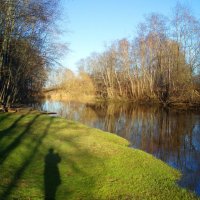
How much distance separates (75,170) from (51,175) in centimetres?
100

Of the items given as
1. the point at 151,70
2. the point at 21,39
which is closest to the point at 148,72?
the point at 151,70

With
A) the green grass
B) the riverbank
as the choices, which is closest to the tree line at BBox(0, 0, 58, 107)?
the green grass

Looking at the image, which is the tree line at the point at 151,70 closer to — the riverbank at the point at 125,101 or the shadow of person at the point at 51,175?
the riverbank at the point at 125,101

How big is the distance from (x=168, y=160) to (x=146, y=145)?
3170 millimetres

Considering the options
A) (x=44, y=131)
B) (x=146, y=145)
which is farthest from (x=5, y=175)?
(x=146, y=145)

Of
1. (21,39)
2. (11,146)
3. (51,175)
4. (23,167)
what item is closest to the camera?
(51,175)

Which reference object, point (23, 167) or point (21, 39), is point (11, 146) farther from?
point (21, 39)

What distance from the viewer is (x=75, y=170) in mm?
9352

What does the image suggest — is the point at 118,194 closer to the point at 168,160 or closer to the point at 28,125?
the point at 168,160

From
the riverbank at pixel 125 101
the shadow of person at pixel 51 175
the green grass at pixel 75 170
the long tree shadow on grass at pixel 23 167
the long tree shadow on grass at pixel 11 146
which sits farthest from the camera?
the riverbank at pixel 125 101

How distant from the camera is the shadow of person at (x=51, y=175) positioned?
24.2 ft

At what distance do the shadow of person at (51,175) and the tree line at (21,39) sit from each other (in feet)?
25.3

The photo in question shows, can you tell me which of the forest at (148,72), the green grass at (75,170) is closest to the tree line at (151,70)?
the forest at (148,72)

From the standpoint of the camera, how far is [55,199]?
6.99 meters
